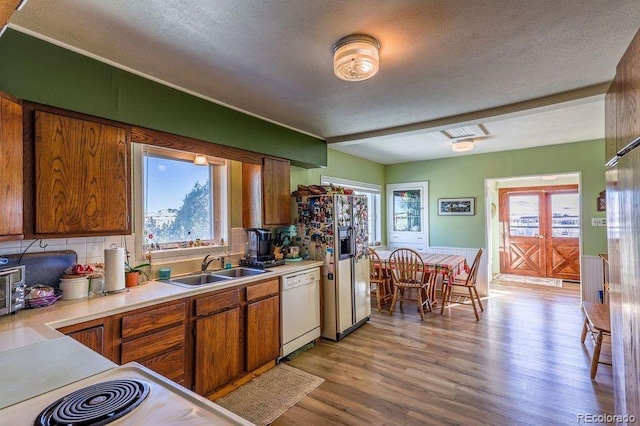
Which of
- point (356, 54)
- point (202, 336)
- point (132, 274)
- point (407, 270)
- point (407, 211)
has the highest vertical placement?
point (356, 54)

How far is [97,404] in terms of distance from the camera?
0.84 metres

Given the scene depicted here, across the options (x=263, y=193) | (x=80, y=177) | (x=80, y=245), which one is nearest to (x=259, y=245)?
(x=263, y=193)

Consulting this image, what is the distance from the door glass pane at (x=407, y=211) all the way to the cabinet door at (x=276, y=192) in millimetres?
3253

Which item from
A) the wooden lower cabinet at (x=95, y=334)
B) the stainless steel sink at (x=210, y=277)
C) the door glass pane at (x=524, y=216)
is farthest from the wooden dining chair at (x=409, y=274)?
the door glass pane at (x=524, y=216)

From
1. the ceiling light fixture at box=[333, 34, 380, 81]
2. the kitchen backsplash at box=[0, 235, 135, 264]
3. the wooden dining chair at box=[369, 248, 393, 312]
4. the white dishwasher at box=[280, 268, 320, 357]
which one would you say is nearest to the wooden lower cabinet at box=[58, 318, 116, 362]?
the kitchen backsplash at box=[0, 235, 135, 264]

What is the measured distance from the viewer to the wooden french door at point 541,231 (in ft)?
21.0

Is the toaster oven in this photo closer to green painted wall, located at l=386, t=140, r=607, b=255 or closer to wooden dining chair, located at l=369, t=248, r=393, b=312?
wooden dining chair, located at l=369, t=248, r=393, b=312

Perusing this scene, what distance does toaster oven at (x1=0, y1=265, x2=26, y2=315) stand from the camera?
1.62 m

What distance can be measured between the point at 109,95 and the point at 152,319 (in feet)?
4.94

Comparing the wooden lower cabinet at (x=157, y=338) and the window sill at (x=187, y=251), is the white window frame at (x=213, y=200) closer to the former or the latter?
the window sill at (x=187, y=251)

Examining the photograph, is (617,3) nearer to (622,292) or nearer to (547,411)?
(622,292)

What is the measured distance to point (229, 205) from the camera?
3.30 m

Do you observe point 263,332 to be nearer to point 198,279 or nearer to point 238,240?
point 198,279

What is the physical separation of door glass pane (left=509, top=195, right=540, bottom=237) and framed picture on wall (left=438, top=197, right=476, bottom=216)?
2256 mm
